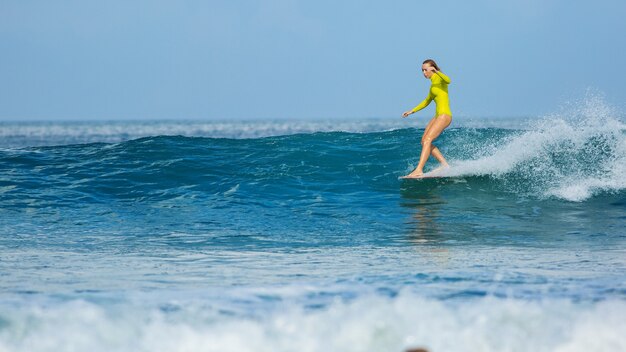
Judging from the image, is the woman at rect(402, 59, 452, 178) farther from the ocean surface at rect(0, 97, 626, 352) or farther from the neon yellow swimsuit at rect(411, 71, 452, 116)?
the ocean surface at rect(0, 97, 626, 352)

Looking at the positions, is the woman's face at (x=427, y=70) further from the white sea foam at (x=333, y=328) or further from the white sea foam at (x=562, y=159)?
the white sea foam at (x=333, y=328)

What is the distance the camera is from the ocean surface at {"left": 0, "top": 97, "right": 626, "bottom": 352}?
500 centimetres

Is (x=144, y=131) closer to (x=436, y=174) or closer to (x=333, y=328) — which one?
(x=436, y=174)

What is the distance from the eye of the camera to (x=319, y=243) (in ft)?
28.8

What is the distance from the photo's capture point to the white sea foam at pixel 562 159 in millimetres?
12625

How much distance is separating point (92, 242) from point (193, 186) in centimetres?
462

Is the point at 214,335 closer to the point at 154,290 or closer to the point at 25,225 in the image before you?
the point at 154,290

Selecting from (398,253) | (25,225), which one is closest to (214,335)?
(398,253)

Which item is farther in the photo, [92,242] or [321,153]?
[321,153]

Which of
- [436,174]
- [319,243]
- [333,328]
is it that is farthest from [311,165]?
[333,328]

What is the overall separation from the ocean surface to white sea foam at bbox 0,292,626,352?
1 centimetres

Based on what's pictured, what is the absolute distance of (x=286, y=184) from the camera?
44.0 ft

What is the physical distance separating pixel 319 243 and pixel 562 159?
656 cm

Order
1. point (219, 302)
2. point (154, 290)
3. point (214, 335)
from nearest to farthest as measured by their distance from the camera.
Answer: point (214, 335), point (219, 302), point (154, 290)
